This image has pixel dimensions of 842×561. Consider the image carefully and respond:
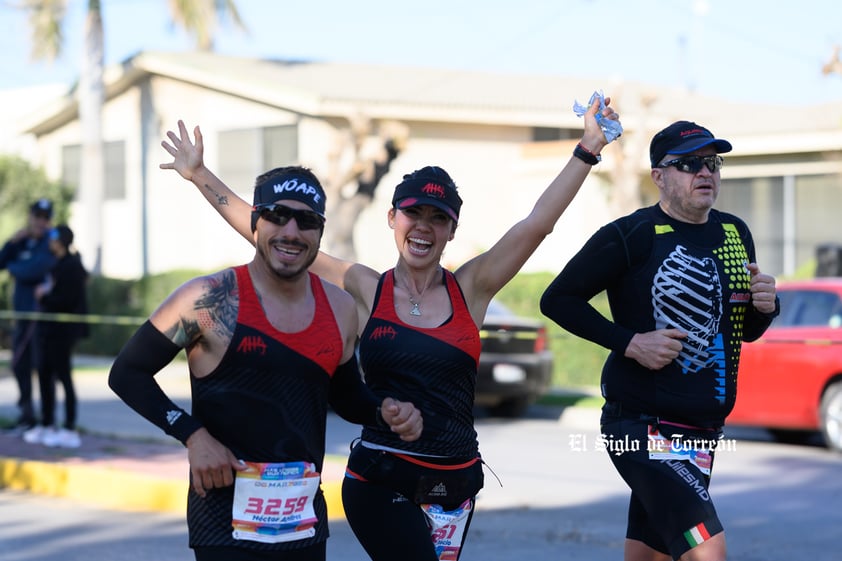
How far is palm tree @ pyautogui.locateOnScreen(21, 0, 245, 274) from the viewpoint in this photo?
92.0ft

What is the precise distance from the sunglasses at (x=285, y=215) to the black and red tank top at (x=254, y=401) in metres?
0.22

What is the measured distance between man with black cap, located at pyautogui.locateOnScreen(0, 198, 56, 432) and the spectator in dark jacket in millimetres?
249

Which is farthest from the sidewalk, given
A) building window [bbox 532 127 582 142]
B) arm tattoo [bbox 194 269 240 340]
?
building window [bbox 532 127 582 142]

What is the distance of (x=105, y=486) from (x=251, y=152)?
60.5 ft

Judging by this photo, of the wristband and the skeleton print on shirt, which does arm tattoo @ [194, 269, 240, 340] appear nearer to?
the wristband

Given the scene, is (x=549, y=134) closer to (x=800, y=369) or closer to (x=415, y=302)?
(x=800, y=369)

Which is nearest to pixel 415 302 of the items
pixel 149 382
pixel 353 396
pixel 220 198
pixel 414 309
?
pixel 414 309

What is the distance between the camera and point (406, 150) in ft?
87.9

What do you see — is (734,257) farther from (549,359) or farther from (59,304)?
(549,359)

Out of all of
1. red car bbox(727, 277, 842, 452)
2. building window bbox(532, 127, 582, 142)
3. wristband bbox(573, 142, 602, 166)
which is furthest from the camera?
building window bbox(532, 127, 582, 142)

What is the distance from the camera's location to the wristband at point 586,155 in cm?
469

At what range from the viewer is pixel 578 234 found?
2789cm

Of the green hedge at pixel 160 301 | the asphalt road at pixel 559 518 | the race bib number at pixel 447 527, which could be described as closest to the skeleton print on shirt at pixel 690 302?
the race bib number at pixel 447 527

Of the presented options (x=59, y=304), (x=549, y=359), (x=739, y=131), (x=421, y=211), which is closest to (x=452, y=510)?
(x=421, y=211)
